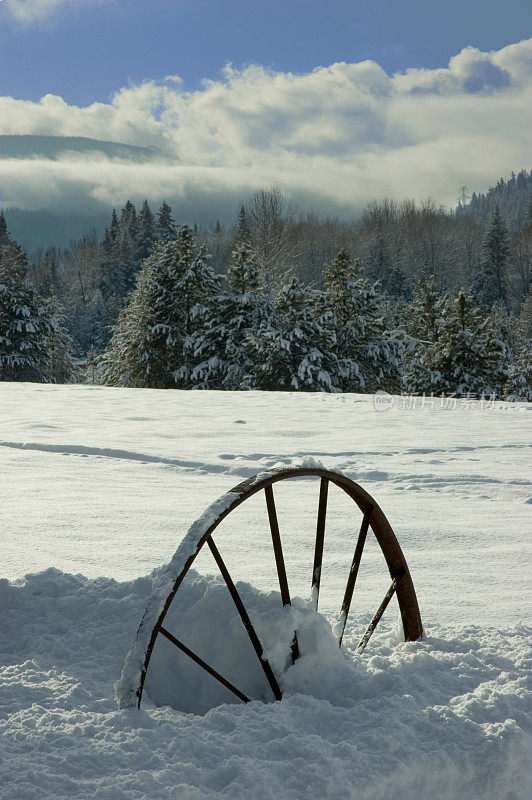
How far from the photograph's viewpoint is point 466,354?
15969 millimetres

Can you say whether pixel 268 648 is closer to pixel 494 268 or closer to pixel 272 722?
pixel 272 722

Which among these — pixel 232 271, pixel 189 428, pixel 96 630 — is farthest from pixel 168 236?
pixel 96 630

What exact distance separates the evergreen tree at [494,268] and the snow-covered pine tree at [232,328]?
35884mm

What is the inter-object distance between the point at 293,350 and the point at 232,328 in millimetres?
2264

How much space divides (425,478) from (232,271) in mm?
13889

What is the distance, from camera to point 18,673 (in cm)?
179

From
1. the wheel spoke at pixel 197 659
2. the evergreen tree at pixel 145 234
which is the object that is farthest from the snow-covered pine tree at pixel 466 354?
the evergreen tree at pixel 145 234

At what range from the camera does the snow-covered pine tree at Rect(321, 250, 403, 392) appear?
56.3 ft

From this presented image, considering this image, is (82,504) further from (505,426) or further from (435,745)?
(505,426)

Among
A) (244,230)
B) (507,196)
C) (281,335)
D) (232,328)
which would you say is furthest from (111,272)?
(507,196)

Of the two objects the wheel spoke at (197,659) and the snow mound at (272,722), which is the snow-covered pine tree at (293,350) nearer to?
the snow mound at (272,722)

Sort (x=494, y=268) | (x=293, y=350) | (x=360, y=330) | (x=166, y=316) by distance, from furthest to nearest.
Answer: (x=494, y=268) → (x=166, y=316) → (x=360, y=330) → (x=293, y=350)

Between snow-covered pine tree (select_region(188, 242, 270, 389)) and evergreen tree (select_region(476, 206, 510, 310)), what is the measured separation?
118ft

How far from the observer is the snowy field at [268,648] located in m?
1.44
